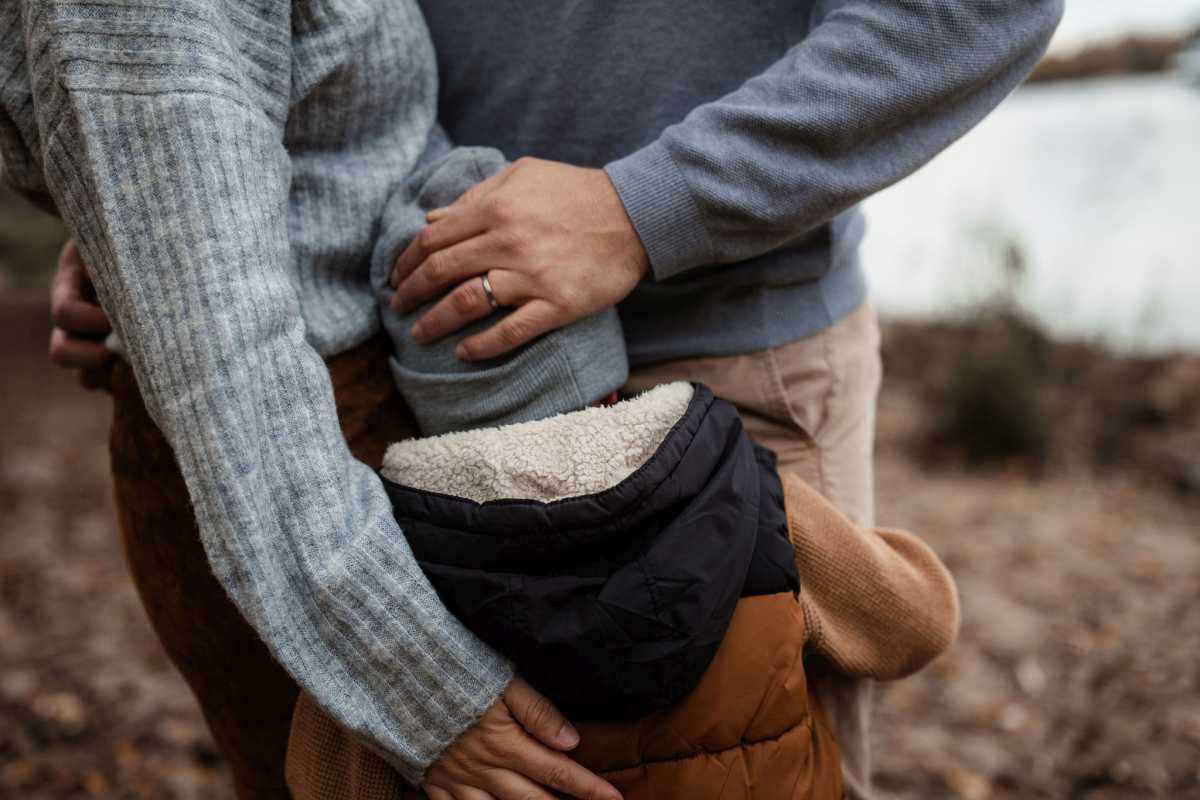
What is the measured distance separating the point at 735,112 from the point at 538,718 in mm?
670

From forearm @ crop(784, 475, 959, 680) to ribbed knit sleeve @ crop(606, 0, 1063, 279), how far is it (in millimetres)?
327

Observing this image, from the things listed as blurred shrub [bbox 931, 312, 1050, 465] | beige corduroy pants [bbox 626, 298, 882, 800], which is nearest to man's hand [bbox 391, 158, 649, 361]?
beige corduroy pants [bbox 626, 298, 882, 800]

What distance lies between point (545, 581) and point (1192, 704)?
2505 millimetres

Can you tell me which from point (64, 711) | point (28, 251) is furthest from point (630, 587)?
point (28, 251)

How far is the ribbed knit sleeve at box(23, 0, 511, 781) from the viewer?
33.4 inches

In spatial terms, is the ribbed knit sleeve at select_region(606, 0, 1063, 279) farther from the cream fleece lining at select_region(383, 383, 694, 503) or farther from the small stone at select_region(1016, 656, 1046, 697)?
the small stone at select_region(1016, 656, 1046, 697)

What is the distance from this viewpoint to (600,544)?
92cm

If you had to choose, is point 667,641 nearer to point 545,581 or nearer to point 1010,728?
point 545,581

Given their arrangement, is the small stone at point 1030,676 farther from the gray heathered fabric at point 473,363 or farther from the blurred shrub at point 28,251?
the blurred shrub at point 28,251

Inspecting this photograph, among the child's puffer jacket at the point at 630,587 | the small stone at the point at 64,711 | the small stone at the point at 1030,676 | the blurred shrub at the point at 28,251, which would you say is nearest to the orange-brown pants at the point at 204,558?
the child's puffer jacket at the point at 630,587

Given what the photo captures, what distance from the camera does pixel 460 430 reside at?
1.07 meters

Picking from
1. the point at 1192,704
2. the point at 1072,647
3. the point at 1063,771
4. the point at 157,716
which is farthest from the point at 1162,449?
the point at 157,716

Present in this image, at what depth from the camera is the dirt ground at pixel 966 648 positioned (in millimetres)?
2537

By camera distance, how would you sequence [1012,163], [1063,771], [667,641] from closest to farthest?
[667,641]
[1063,771]
[1012,163]
